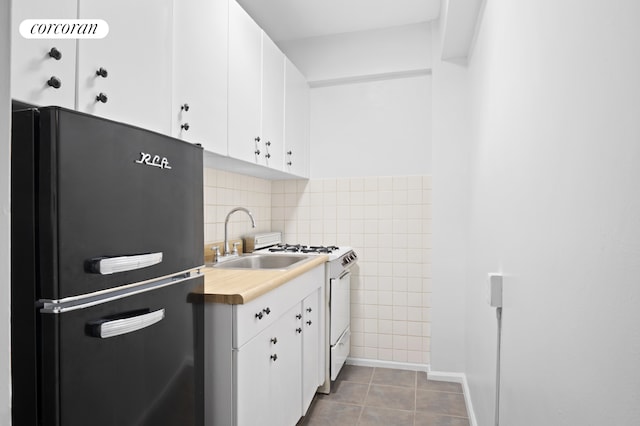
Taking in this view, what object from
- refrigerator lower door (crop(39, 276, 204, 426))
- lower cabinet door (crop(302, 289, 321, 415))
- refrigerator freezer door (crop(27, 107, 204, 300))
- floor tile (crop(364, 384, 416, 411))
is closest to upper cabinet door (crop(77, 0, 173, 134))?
refrigerator freezer door (crop(27, 107, 204, 300))

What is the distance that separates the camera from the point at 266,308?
1663 mm

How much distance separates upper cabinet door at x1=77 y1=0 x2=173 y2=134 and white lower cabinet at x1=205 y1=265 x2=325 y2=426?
770 millimetres

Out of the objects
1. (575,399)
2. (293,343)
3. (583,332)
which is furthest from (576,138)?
(293,343)

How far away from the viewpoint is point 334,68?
127 inches

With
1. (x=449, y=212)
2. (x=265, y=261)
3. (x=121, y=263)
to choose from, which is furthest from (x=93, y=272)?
(x=449, y=212)

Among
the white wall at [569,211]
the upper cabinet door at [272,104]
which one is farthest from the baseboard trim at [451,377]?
the upper cabinet door at [272,104]

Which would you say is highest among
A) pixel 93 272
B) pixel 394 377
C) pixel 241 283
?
pixel 93 272

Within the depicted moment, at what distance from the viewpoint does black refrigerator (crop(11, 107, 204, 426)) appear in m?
0.80

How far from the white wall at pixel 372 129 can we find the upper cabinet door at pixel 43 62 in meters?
2.42

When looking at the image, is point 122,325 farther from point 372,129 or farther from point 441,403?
point 372,129

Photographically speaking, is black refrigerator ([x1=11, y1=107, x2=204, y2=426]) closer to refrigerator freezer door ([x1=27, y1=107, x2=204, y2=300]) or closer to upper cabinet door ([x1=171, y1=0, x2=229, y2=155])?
refrigerator freezer door ([x1=27, y1=107, x2=204, y2=300])

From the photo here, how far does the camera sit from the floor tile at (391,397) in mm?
2490

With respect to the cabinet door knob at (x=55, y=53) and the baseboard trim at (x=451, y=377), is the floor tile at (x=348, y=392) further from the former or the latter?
the cabinet door knob at (x=55, y=53)

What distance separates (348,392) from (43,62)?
8.38ft
